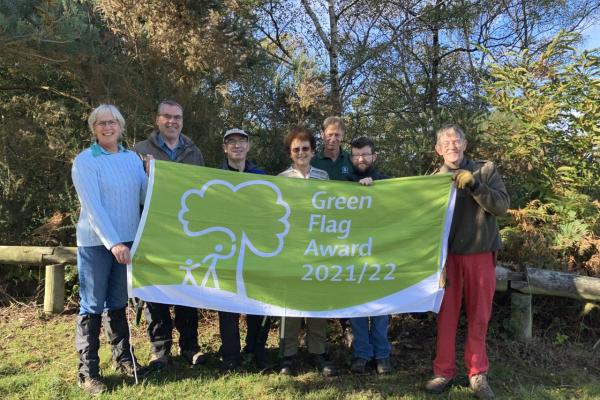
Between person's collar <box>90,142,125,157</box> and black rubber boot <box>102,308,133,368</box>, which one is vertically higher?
person's collar <box>90,142,125,157</box>

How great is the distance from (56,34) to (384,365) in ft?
15.6

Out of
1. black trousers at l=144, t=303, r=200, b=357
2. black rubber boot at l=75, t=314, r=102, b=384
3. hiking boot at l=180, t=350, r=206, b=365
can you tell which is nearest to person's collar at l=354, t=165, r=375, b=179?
black trousers at l=144, t=303, r=200, b=357

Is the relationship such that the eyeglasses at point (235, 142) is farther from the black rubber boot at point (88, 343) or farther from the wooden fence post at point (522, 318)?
the wooden fence post at point (522, 318)

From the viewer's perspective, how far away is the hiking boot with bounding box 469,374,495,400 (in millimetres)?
3770

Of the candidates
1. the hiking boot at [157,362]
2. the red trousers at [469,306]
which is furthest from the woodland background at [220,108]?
the hiking boot at [157,362]

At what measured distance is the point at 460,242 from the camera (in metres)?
3.83

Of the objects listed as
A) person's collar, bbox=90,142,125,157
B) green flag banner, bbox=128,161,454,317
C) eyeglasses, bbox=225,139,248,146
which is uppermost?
eyeglasses, bbox=225,139,248,146

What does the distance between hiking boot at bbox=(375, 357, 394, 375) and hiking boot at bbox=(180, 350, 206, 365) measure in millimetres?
1591

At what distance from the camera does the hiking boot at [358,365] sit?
4.17 metres

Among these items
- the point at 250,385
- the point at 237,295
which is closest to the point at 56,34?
the point at 237,295

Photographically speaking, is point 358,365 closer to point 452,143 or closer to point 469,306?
point 469,306

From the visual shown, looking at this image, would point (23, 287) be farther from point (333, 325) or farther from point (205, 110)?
point (333, 325)

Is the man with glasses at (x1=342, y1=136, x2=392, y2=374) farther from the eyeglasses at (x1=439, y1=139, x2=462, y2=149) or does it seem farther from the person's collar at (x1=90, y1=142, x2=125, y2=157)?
the person's collar at (x1=90, y1=142, x2=125, y2=157)

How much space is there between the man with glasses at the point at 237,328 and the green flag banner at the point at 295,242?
305 millimetres
